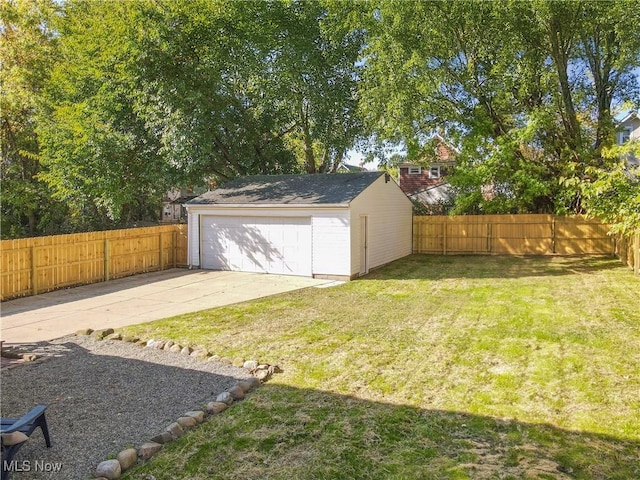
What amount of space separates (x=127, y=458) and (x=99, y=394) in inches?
69.8

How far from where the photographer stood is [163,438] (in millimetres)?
4254

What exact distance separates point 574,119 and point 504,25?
4.32 metres

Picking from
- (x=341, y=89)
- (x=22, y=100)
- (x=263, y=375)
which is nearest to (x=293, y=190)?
(x=341, y=89)

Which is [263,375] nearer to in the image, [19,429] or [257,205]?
[19,429]

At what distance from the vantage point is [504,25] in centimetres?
1633

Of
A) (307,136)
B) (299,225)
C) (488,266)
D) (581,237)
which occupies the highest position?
(307,136)

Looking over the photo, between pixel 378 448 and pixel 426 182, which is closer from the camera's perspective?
pixel 378 448

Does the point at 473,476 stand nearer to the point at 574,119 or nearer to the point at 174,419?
the point at 174,419

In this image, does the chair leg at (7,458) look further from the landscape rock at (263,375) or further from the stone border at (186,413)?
the landscape rock at (263,375)

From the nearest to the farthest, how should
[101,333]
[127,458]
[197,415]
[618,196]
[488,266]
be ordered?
[127,458]
[197,415]
[101,333]
[618,196]
[488,266]

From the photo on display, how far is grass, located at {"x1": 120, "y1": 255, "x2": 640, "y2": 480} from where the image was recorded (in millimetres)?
3918

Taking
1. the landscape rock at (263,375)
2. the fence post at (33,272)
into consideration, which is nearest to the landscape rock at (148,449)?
the landscape rock at (263,375)

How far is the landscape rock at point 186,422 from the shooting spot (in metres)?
4.54

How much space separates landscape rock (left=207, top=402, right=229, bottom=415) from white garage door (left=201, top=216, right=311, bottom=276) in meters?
9.40
